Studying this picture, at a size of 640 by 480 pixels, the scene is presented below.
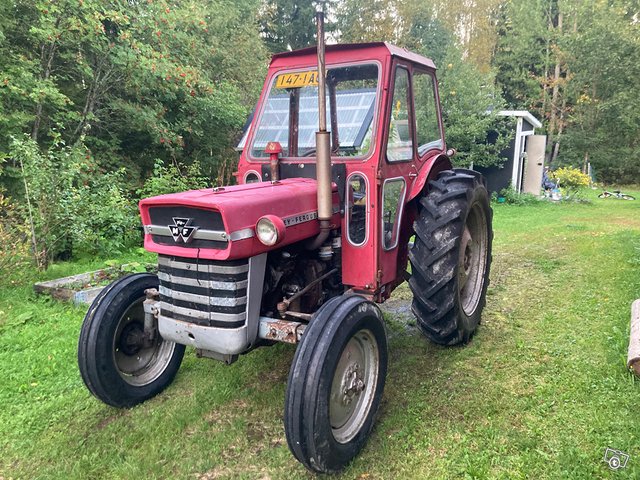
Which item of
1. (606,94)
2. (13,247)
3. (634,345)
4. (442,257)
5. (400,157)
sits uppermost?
(606,94)

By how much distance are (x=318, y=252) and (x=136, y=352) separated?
1.42m

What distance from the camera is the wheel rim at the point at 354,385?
2.54 m

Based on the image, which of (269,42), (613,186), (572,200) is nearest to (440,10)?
(269,42)

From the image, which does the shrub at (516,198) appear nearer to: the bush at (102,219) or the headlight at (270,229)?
the bush at (102,219)

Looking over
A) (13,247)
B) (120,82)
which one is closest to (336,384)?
(13,247)

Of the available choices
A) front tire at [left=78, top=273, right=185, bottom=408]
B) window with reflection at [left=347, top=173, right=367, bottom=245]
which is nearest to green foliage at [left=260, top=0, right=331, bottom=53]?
window with reflection at [left=347, top=173, right=367, bottom=245]

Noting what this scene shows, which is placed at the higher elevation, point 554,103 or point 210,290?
point 554,103

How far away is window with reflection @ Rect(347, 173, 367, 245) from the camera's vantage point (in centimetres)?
316

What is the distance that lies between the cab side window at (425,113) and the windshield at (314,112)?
0.57m

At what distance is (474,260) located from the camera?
4.29 meters

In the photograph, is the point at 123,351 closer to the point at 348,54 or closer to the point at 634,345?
the point at 348,54

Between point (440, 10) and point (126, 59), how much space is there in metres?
20.3

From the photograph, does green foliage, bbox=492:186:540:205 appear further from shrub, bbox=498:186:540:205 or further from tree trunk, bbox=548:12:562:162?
tree trunk, bbox=548:12:562:162

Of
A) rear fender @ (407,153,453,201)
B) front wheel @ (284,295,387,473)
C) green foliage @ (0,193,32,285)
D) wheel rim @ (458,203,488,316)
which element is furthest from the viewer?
green foliage @ (0,193,32,285)
